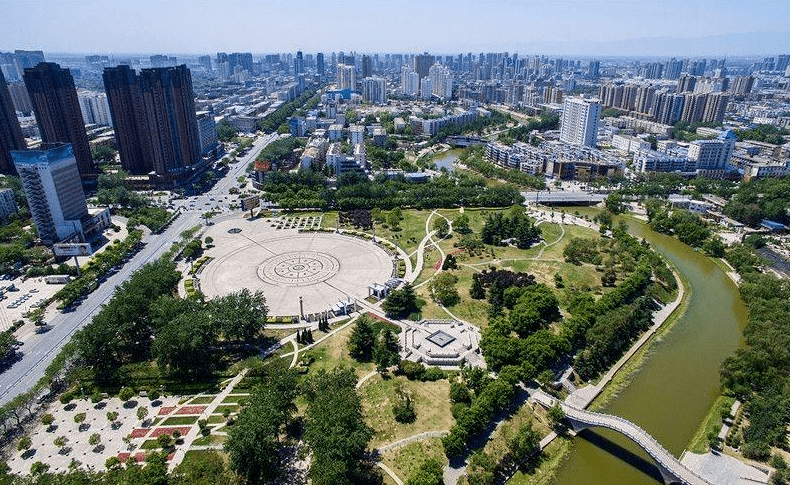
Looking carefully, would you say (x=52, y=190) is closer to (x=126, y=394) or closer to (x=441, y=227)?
(x=126, y=394)

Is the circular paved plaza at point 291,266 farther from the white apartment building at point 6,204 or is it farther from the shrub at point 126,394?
the white apartment building at point 6,204

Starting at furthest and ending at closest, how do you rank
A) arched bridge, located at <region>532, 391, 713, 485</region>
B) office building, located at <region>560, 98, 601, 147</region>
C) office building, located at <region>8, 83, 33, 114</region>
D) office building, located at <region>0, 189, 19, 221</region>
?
office building, located at <region>8, 83, 33, 114</region> → office building, located at <region>560, 98, 601, 147</region> → office building, located at <region>0, 189, 19, 221</region> → arched bridge, located at <region>532, 391, 713, 485</region>

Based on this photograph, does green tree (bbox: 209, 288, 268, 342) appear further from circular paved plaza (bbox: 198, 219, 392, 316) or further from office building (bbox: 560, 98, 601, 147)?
office building (bbox: 560, 98, 601, 147)

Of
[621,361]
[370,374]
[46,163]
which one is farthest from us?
[46,163]

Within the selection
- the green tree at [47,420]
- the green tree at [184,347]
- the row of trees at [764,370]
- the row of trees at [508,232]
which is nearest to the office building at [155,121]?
the green tree at [184,347]

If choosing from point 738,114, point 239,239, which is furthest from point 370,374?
point 738,114

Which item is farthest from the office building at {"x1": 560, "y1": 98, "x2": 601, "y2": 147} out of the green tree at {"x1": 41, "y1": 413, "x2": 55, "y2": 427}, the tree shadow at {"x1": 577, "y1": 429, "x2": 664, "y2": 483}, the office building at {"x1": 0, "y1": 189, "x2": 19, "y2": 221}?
the office building at {"x1": 0, "y1": 189, "x2": 19, "y2": 221}

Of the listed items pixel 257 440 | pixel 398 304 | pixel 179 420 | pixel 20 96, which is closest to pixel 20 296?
pixel 179 420

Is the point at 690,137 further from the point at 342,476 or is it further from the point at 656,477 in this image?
the point at 342,476
